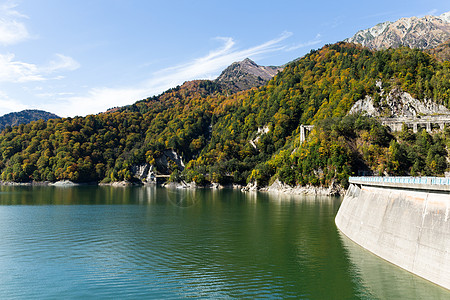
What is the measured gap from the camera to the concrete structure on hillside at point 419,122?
113194 millimetres

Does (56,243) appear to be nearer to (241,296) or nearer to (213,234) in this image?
(213,234)

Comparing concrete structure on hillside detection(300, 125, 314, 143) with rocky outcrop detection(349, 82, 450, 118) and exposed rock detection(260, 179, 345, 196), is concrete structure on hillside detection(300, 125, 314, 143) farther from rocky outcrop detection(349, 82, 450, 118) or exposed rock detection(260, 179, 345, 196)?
exposed rock detection(260, 179, 345, 196)

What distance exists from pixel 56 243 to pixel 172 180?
154 meters

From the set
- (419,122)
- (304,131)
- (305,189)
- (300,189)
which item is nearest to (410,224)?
(305,189)

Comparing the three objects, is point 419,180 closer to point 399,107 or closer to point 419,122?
point 419,122

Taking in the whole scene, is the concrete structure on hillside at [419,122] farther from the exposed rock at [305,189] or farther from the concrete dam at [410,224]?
the concrete dam at [410,224]

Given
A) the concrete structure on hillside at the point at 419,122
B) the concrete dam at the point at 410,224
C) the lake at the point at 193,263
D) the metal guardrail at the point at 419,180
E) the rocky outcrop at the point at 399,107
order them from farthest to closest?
the rocky outcrop at the point at 399,107 → the concrete structure on hillside at the point at 419,122 → the metal guardrail at the point at 419,180 → the lake at the point at 193,263 → the concrete dam at the point at 410,224

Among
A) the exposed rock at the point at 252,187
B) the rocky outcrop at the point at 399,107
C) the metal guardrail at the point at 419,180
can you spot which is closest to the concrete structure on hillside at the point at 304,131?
the rocky outcrop at the point at 399,107

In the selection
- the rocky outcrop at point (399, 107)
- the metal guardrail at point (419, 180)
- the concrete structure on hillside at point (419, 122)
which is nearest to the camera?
the metal guardrail at point (419, 180)

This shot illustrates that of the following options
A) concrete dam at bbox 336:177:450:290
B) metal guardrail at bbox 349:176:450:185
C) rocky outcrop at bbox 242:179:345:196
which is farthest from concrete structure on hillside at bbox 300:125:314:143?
metal guardrail at bbox 349:176:450:185

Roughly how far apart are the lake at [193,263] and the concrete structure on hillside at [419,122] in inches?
2976

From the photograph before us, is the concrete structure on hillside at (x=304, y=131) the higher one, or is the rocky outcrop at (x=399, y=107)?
the rocky outcrop at (x=399, y=107)

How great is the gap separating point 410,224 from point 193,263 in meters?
21.6

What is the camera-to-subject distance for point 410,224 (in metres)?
30.1
